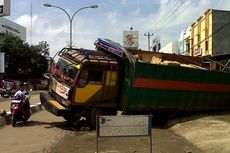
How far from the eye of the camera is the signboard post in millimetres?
10070

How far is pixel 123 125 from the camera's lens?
1019 cm

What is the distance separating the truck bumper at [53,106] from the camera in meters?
17.2

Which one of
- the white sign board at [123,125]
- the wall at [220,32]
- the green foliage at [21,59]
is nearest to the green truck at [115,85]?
the white sign board at [123,125]

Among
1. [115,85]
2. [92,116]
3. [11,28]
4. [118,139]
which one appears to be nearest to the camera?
[118,139]

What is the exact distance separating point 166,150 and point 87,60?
17.8 feet

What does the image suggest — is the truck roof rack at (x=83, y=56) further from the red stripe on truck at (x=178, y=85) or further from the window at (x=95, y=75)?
the red stripe on truck at (x=178, y=85)

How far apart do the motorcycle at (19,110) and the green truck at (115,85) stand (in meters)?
0.73

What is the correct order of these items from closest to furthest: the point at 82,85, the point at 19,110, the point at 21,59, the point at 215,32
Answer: the point at 82,85 → the point at 19,110 → the point at 215,32 → the point at 21,59

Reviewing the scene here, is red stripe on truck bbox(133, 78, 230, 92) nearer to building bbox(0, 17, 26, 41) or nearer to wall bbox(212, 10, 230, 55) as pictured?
wall bbox(212, 10, 230, 55)

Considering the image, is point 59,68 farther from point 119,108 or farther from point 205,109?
point 205,109

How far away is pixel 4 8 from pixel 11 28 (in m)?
51.2

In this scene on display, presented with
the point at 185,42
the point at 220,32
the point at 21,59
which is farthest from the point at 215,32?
the point at 21,59

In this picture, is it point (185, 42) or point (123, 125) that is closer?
point (123, 125)

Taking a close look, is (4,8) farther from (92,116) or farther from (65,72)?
(92,116)
